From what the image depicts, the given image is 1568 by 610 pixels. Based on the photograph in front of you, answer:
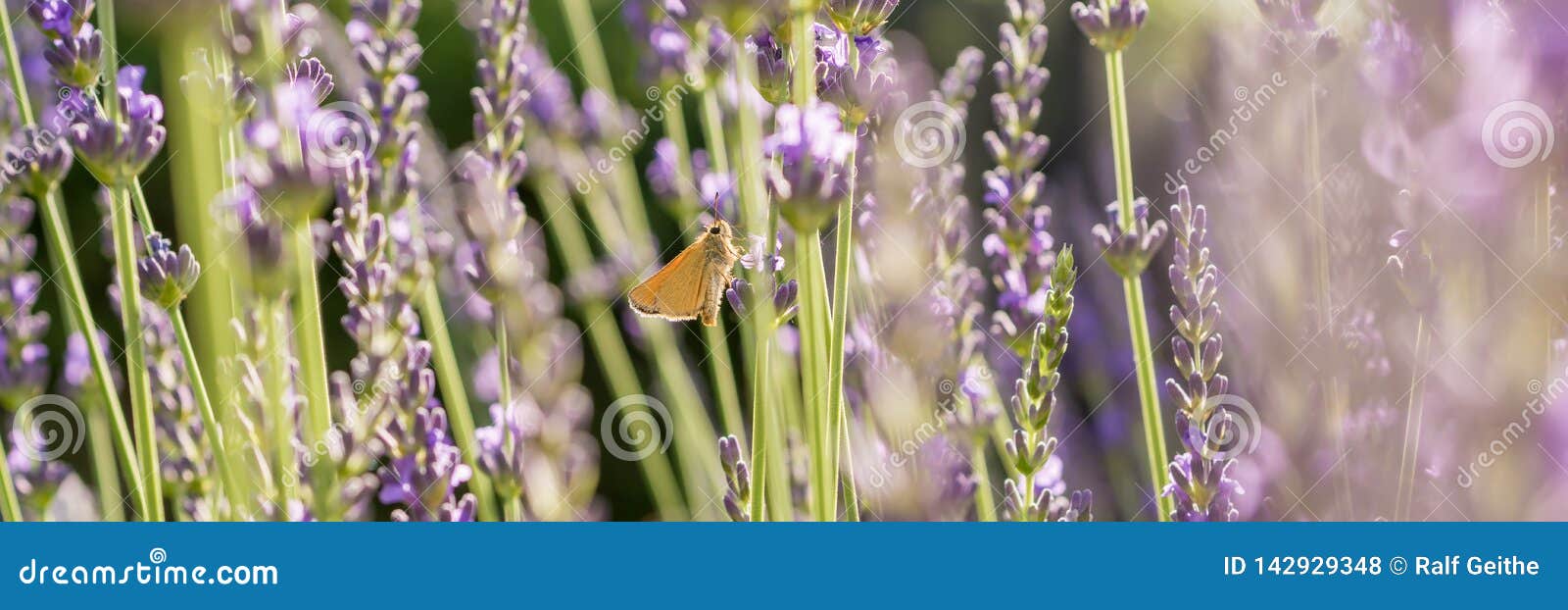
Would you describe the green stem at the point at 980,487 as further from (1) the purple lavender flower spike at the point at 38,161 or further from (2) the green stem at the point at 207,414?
(1) the purple lavender flower spike at the point at 38,161

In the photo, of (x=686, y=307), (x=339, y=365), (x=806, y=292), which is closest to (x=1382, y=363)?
(x=806, y=292)

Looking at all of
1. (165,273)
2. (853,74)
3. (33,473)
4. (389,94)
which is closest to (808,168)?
(853,74)

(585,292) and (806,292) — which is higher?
(585,292)

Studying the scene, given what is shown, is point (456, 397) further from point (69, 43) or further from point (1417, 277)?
point (1417, 277)

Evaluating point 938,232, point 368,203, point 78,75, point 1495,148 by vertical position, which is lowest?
point 1495,148

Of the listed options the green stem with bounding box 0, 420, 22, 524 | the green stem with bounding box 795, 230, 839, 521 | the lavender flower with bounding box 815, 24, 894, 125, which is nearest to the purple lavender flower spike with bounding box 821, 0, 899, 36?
the lavender flower with bounding box 815, 24, 894, 125
